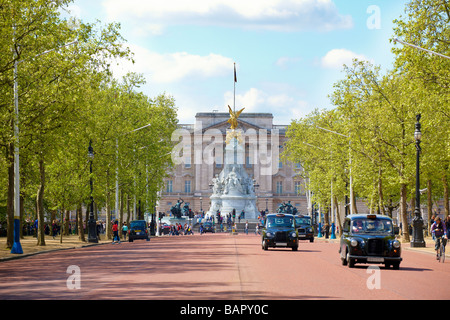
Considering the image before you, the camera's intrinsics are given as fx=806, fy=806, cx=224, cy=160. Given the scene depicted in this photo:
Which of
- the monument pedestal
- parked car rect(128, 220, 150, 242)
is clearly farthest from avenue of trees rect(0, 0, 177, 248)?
the monument pedestal

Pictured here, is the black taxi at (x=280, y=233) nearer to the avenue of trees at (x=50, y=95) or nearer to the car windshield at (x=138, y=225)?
the avenue of trees at (x=50, y=95)

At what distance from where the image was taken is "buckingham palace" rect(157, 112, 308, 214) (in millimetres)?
161625

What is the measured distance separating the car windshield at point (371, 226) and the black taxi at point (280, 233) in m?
14.1

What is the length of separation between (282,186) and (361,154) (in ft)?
347

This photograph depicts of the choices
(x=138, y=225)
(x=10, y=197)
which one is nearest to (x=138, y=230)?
(x=138, y=225)

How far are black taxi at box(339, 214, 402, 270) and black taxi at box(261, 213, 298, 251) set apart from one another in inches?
543

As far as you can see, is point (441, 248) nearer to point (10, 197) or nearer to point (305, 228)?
point (10, 197)

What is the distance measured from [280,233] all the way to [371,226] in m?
14.5

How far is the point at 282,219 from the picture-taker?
43.3 m

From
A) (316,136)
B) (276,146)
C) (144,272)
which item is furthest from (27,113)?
(276,146)

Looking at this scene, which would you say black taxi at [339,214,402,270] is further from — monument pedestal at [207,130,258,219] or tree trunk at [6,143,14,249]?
monument pedestal at [207,130,258,219]

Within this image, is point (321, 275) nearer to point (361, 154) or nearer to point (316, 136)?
point (361, 154)

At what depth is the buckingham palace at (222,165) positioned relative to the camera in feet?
530

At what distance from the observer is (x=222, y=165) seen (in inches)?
6496
